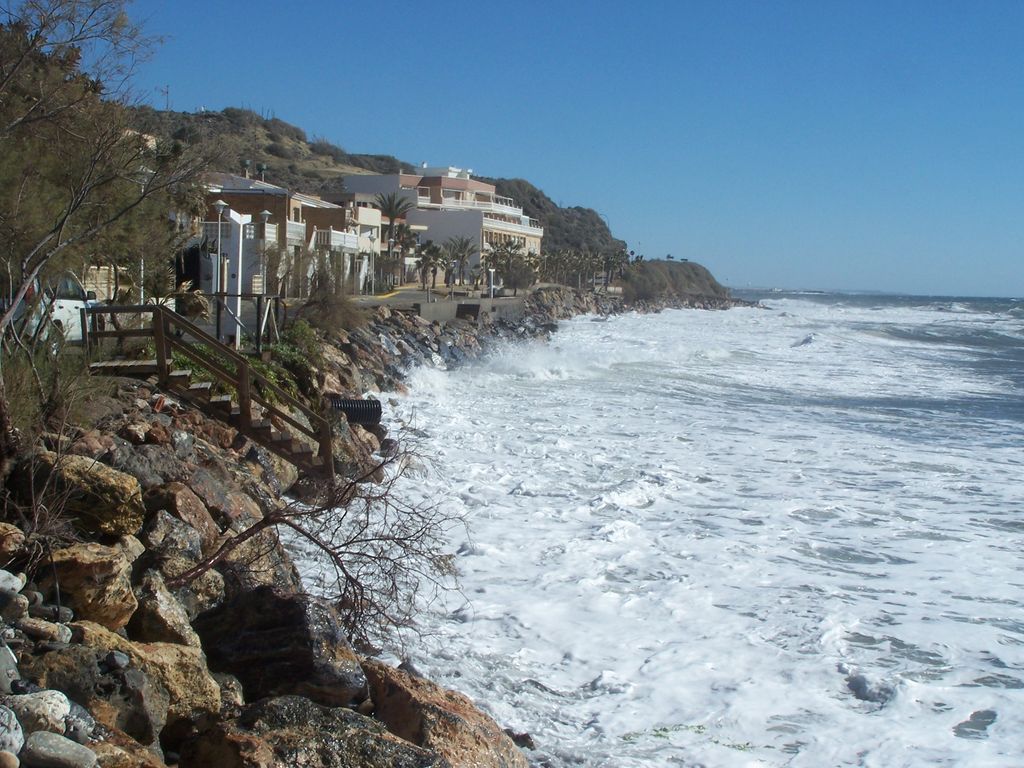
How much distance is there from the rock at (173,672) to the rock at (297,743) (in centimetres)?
33

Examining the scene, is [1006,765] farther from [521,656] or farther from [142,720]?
[142,720]

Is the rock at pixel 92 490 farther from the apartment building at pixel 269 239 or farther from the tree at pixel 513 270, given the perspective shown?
the tree at pixel 513 270

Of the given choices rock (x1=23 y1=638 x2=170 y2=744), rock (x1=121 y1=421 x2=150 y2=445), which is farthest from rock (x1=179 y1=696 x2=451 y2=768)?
rock (x1=121 y1=421 x2=150 y2=445)

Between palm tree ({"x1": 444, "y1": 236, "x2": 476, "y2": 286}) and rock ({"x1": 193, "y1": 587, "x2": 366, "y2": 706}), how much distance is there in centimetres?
5888

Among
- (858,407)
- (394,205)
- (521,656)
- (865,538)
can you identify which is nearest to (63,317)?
(521,656)

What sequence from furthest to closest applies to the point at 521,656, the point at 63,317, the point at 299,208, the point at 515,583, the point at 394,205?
the point at 394,205 → the point at 299,208 → the point at 63,317 → the point at 515,583 → the point at 521,656

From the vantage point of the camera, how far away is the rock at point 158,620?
6.39m

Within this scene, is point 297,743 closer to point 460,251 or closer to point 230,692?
point 230,692

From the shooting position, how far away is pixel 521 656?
28.7ft

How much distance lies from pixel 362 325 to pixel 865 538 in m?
18.3

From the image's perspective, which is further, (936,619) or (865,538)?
(865,538)

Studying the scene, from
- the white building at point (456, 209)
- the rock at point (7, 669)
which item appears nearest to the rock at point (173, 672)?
the rock at point (7, 669)

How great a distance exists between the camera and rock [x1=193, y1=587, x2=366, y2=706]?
628 cm

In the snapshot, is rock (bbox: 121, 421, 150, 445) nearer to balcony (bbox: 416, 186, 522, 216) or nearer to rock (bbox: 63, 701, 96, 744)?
rock (bbox: 63, 701, 96, 744)
